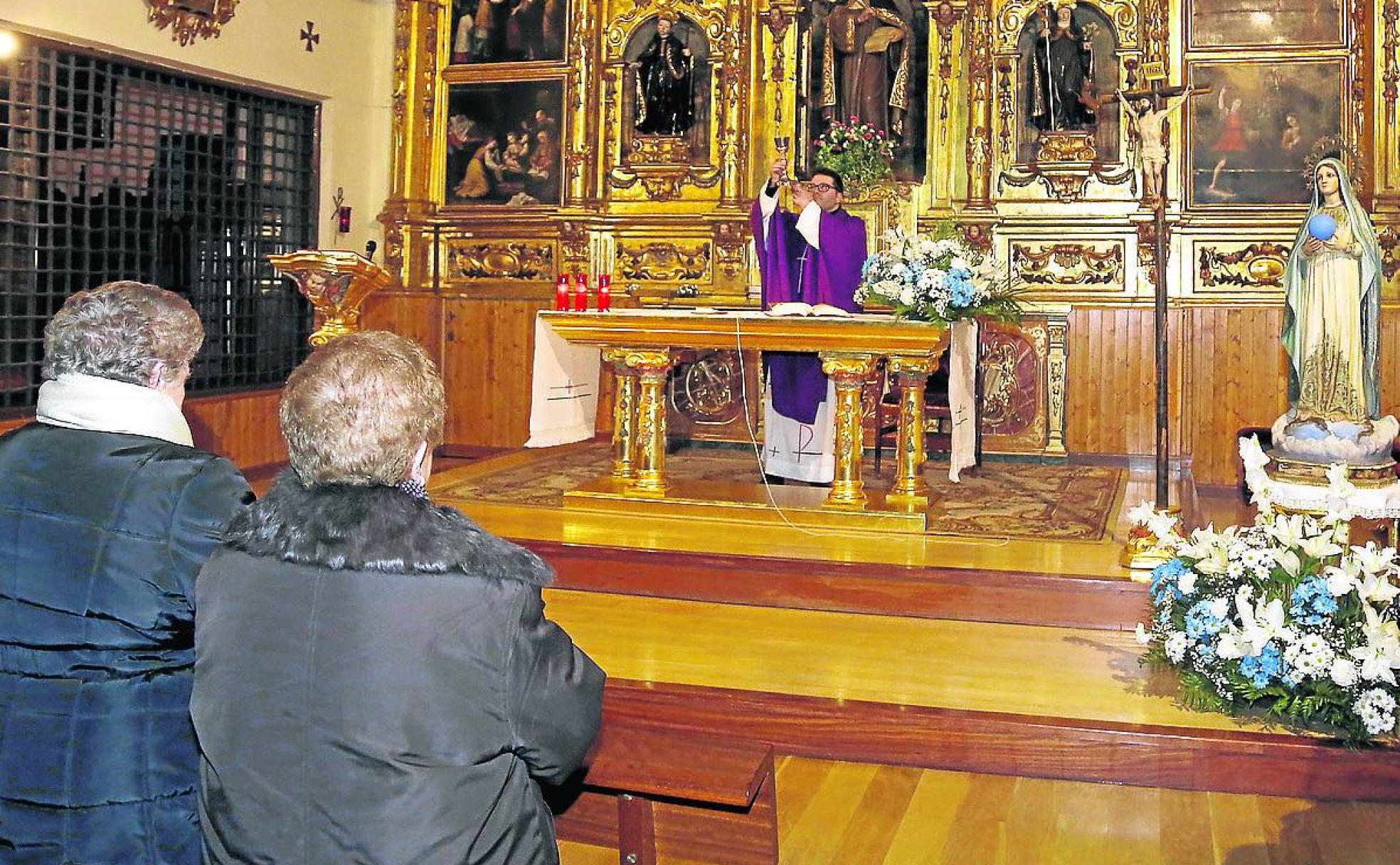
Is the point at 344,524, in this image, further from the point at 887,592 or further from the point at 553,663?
the point at 887,592

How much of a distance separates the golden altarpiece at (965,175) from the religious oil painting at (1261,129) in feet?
0.06

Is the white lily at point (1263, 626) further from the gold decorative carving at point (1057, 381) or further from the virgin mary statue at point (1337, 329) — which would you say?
the gold decorative carving at point (1057, 381)

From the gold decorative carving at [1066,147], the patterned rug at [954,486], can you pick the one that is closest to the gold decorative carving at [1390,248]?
the gold decorative carving at [1066,147]

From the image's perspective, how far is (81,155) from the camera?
932 centimetres

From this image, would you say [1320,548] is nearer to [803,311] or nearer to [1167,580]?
[1167,580]

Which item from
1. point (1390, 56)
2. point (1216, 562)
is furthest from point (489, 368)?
point (1216, 562)

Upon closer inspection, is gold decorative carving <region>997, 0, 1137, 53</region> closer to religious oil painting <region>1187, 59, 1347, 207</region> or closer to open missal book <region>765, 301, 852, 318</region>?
religious oil painting <region>1187, 59, 1347, 207</region>

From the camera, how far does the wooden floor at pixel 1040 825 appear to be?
12.7 feet

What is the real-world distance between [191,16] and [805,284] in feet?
16.4

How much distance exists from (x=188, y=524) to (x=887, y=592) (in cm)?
440

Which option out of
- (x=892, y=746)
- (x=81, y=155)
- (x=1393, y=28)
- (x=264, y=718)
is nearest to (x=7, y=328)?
(x=81, y=155)

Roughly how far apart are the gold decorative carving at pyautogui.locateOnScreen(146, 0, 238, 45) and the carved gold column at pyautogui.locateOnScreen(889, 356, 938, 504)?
5.88m

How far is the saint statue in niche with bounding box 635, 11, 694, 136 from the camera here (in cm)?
1180

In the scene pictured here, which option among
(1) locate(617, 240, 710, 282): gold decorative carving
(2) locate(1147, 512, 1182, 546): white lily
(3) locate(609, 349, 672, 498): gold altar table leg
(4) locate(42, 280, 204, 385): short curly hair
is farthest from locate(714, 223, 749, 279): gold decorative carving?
(4) locate(42, 280, 204, 385): short curly hair
